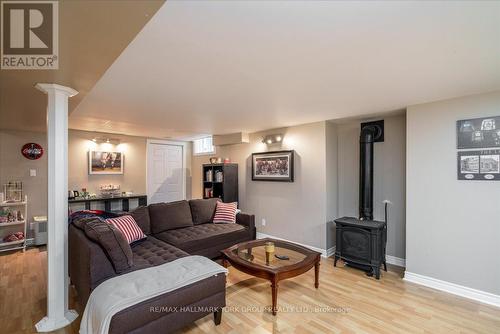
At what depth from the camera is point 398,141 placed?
354 cm

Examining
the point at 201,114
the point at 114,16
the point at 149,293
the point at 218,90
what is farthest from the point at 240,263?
the point at 114,16

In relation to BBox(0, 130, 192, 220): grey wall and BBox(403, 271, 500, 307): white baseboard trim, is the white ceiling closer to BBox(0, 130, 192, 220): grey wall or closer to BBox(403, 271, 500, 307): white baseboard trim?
BBox(403, 271, 500, 307): white baseboard trim

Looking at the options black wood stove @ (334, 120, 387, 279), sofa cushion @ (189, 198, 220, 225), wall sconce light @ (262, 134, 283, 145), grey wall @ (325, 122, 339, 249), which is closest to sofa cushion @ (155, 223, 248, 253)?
sofa cushion @ (189, 198, 220, 225)

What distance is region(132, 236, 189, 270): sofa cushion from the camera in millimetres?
2381

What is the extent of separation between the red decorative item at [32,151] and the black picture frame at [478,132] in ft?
21.9

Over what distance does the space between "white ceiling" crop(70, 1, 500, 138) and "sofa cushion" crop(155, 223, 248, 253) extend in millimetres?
1767

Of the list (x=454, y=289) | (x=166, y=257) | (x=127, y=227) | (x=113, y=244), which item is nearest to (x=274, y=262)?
(x=166, y=257)

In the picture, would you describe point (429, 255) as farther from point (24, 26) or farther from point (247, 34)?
point (24, 26)

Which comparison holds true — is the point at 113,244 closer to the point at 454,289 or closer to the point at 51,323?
the point at 51,323

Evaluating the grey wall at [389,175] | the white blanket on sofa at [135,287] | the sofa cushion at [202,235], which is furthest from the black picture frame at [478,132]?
the sofa cushion at [202,235]

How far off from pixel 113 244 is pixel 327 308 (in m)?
2.15

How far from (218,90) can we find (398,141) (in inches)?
108

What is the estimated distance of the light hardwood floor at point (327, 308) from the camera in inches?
84.6

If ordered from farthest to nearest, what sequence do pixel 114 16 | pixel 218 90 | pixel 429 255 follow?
1. pixel 429 255
2. pixel 218 90
3. pixel 114 16
